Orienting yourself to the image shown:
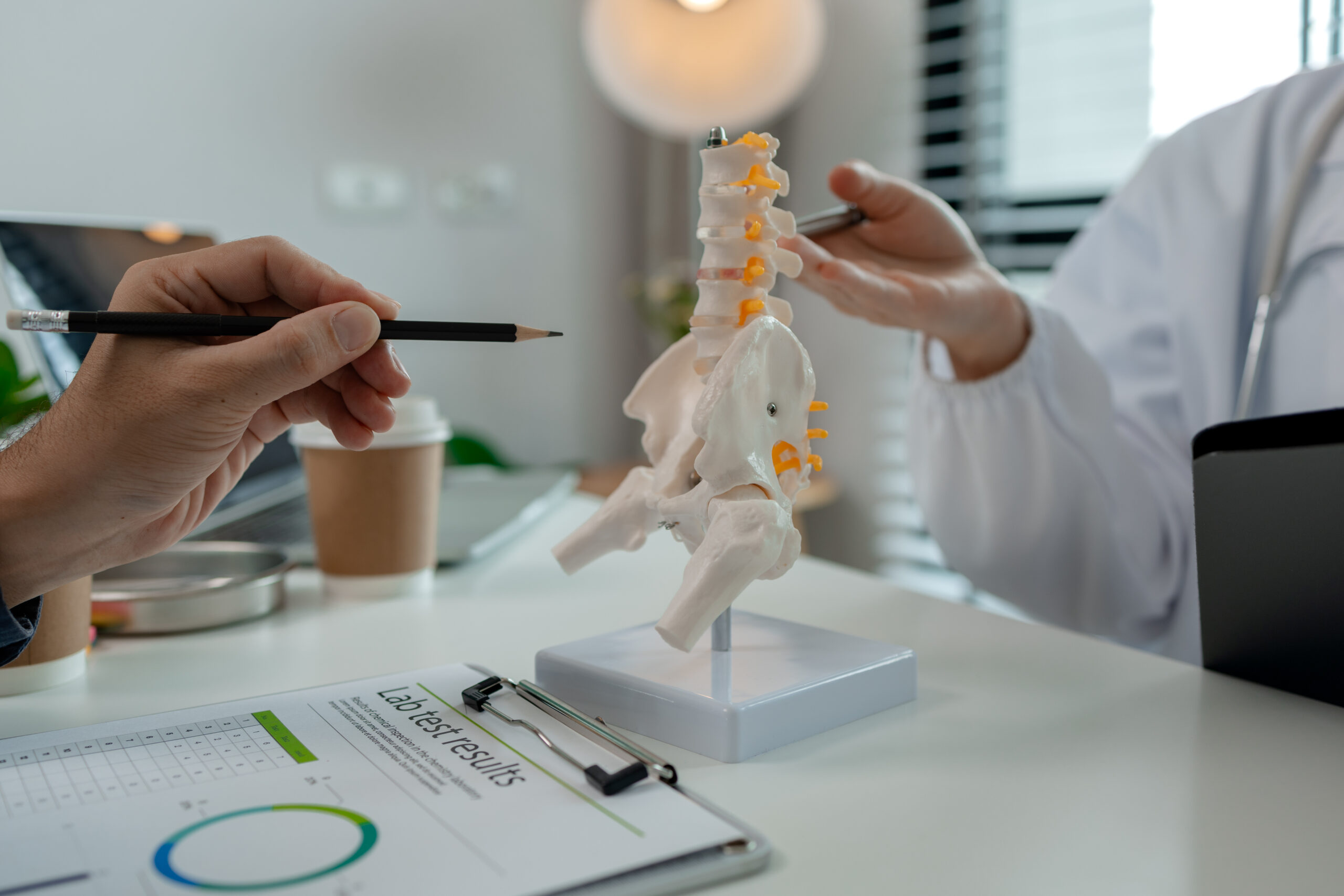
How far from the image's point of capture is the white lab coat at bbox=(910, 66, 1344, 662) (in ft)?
3.19

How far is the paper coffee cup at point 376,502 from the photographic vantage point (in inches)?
31.1

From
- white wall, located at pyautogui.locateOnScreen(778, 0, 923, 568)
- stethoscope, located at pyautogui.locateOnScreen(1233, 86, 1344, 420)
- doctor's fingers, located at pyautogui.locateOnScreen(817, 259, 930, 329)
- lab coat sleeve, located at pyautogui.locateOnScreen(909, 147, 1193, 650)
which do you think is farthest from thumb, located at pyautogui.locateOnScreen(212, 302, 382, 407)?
white wall, located at pyautogui.locateOnScreen(778, 0, 923, 568)

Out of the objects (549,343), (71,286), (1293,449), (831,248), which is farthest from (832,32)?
(1293,449)

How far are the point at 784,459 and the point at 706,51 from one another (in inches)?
70.2

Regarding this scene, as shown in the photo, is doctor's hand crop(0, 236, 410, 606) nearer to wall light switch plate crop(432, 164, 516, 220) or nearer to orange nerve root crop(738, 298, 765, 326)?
orange nerve root crop(738, 298, 765, 326)

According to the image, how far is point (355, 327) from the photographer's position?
500 mm

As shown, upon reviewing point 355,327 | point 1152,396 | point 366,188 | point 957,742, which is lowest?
point 957,742

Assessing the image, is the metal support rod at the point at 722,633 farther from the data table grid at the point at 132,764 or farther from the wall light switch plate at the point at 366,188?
the wall light switch plate at the point at 366,188

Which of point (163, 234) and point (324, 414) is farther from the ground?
point (163, 234)

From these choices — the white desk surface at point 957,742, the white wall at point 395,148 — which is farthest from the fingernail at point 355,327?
the white wall at point 395,148

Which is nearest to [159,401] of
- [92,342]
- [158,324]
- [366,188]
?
[158,324]

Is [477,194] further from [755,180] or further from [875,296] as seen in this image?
[755,180]

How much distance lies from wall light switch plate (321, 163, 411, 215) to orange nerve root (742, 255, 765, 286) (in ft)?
6.01

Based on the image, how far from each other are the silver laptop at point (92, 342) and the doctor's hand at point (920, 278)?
423mm
